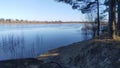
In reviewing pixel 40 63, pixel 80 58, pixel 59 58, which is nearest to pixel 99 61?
pixel 80 58

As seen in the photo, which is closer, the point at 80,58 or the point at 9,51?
the point at 80,58

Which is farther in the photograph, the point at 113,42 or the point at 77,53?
the point at 77,53

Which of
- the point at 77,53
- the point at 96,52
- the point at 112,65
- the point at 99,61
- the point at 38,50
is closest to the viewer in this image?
the point at 112,65

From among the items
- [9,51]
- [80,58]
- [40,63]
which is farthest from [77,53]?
[9,51]

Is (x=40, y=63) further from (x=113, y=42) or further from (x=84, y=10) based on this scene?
(x=84, y=10)

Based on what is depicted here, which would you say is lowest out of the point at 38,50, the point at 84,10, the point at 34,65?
the point at 38,50

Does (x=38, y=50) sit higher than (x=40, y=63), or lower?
lower

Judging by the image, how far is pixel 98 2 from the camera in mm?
29828

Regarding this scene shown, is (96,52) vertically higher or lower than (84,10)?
lower

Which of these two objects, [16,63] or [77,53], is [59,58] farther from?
[16,63]

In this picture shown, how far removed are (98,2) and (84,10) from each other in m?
3.19

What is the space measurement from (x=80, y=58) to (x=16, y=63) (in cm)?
794

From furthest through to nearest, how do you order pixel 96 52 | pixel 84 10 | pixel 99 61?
pixel 84 10 → pixel 96 52 → pixel 99 61

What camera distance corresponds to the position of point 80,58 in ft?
53.9
